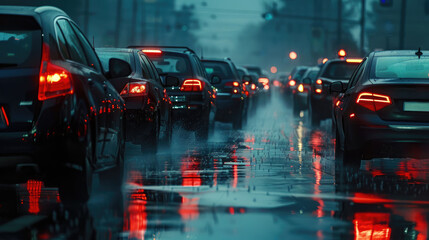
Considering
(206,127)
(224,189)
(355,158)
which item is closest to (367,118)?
(355,158)

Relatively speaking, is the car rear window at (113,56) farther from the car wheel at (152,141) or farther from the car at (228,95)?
the car at (228,95)

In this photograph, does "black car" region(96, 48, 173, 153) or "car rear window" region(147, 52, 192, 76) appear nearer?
"black car" region(96, 48, 173, 153)

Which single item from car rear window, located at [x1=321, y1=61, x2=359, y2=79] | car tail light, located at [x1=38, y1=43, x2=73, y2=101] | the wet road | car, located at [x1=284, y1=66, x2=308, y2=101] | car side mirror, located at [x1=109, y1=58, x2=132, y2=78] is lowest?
the wet road

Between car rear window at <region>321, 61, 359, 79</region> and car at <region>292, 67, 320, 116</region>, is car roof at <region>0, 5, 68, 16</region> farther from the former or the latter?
car at <region>292, 67, 320, 116</region>

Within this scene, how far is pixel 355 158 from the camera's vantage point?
1266cm

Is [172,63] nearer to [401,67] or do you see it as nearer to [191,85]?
[191,85]

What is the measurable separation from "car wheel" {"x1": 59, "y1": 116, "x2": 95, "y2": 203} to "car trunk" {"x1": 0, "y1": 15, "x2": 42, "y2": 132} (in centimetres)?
48

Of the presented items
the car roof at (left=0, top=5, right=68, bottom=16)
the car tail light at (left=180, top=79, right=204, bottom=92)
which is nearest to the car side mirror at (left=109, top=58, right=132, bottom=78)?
the car roof at (left=0, top=5, right=68, bottom=16)

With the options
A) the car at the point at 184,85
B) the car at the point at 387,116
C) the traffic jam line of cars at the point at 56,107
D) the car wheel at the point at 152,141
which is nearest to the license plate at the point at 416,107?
the car at the point at 387,116

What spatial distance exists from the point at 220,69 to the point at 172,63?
21.0 ft

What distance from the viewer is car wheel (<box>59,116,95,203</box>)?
8.67 metres

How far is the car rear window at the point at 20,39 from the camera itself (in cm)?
871

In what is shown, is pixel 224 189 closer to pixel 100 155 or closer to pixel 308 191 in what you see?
pixel 308 191

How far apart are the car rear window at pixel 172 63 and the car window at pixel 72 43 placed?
8.58 meters
